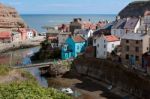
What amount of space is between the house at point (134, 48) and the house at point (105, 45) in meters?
4.47

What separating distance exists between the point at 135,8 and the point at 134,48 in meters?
97.6

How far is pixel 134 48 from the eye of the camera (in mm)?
47125

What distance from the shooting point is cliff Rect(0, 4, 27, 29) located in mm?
133875

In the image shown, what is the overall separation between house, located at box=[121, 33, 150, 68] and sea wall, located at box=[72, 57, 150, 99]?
185 cm

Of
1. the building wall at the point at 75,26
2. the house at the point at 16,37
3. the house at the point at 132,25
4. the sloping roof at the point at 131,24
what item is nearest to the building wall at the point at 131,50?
the house at the point at 132,25

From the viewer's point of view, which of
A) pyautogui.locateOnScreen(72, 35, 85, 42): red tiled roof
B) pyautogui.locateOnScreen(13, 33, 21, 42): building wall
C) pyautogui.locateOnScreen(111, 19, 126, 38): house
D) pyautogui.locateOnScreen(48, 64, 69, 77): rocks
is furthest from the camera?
pyautogui.locateOnScreen(13, 33, 21, 42): building wall

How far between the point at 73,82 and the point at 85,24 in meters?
37.3

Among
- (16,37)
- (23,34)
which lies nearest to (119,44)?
(16,37)

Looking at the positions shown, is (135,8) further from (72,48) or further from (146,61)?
(146,61)

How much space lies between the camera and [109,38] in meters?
54.5

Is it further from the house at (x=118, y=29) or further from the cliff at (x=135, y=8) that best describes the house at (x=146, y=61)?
the cliff at (x=135, y=8)

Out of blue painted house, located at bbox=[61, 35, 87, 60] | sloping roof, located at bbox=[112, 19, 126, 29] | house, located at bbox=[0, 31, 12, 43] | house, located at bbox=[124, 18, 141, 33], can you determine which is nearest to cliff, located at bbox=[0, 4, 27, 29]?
house, located at bbox=[0, 31, 12, 43]

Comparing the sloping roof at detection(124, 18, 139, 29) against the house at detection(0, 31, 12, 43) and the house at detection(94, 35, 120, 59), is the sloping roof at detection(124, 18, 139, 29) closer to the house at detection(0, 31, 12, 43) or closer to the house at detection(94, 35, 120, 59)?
the house at detection(94, 35, 120, 59)

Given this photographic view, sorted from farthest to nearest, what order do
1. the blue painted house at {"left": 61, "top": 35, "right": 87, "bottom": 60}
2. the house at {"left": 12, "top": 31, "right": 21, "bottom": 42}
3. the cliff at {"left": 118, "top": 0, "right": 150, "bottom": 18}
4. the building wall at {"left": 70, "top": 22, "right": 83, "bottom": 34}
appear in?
the cliff at {"left": 118, "top": 0, "right": 150, "bottom": 18} < the house at {"left": 12, "top": 31, "right": 21, "bottom": 42} < the building wall at {"left": 70, "top": 22, "right": 83, "bottom": 34} < the blue painted house at {"left": 61, "top": 35, "right": 87, "bottom": 60}
